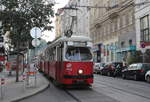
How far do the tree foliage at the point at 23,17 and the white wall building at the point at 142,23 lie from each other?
1820 centimetres

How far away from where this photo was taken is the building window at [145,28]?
39656 millimetres

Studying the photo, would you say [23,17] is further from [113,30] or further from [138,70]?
[113,30]

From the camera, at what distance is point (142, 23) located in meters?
41.4

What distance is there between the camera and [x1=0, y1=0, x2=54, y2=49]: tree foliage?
22031 millimetres

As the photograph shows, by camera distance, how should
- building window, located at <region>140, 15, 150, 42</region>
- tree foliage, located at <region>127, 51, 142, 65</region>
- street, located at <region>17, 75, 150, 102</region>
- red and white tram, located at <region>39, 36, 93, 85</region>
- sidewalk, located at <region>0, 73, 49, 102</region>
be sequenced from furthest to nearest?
1. building window, located at <region>140, 15, 150, 42</region>
2. tree foliage, located at <region>127, 51, 142, 65</region>
3. red and white tram, located at <region>39, 36, 93, 85</region>
4. sidewalk, located at <region>0, 73, 49, 102</region>
5. street, located at <region>17, 75, 150, 102</region>

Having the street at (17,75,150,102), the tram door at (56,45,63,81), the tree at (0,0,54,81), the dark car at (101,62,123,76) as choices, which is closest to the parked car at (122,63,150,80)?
the dark car at (101,62,123,76)

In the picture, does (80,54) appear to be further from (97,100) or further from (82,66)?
(97,100)

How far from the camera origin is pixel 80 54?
17.8 m

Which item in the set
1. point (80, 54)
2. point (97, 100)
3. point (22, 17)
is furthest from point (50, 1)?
point (97, 100)

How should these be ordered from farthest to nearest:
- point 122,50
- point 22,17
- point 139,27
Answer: point 122,50, point 139,27, point 22,17

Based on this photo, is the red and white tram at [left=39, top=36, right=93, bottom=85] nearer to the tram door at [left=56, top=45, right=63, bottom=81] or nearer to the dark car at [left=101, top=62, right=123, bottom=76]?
the tram door at [left=56, top=45, right=63, bottom=81]

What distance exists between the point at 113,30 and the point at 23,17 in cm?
3380

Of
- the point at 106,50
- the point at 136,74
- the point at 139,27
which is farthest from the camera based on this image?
the point at 106,50

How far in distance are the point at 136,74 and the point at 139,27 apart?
15.3 metres
